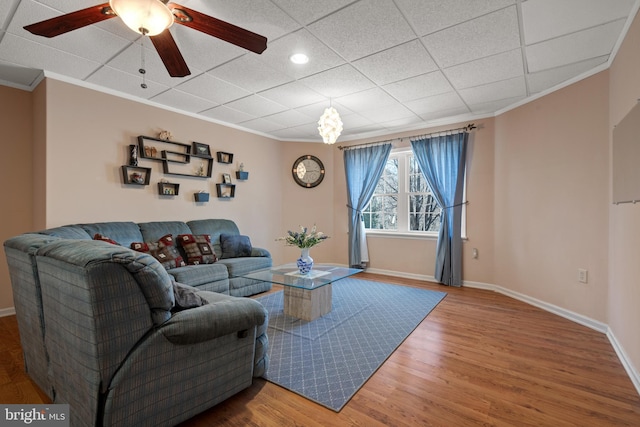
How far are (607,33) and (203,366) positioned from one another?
12.5 feet

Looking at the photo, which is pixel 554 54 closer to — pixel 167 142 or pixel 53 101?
pixel 167 142

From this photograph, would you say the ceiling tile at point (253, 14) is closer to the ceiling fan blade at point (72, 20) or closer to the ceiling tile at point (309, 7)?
the ceiling tile at point (309, 7)

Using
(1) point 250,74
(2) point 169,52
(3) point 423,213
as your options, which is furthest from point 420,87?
(2) point 169,52

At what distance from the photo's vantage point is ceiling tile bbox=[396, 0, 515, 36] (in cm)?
198

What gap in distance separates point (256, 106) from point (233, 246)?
78.6 inches

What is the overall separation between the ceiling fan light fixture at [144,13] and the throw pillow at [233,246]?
2974 mm

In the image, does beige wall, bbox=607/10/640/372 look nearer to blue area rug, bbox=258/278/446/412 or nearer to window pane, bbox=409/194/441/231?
blue area rug, bbox=258/278/446/412

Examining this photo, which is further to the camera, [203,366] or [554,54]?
[554,54]

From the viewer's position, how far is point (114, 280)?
131 centimetres

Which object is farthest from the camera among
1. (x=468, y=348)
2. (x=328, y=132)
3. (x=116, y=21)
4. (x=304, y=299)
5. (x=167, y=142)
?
(x=167, y=142)

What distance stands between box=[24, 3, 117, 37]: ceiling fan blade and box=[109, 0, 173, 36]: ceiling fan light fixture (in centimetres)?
16

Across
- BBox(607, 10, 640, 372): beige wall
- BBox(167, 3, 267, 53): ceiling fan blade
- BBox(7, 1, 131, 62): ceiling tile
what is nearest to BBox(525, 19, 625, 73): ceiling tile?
BBox(607, 10, 640, 372): beige wall

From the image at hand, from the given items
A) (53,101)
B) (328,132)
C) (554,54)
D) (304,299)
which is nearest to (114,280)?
(304,299)

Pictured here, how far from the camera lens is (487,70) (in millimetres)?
2939
